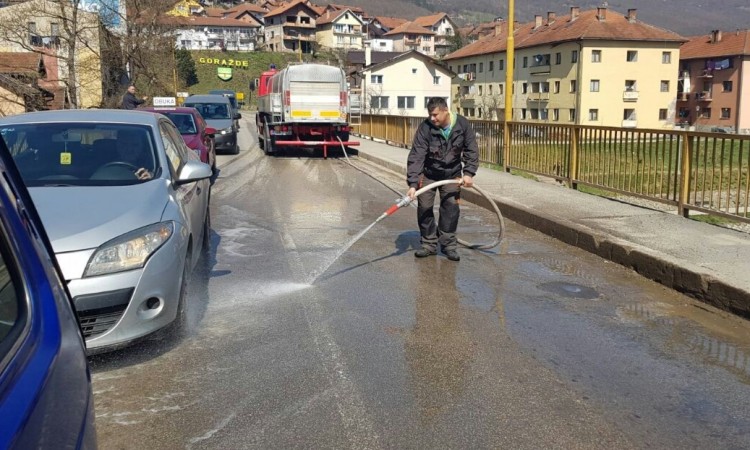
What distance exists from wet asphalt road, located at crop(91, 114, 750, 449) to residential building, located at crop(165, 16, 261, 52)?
419 ft

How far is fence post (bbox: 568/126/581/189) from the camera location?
12.9 metres

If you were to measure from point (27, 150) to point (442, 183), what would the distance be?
4.04 m

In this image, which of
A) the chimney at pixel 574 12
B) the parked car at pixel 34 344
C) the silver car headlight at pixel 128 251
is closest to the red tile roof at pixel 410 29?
the chimney at pixel 574 12

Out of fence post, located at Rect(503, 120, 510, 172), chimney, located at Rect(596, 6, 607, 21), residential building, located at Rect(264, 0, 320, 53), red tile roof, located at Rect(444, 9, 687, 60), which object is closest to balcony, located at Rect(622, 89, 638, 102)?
red tile roof, located at Rect(444, 9, 687, 60)

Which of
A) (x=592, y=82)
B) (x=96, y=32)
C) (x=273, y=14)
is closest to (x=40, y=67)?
(x=96, y=32)

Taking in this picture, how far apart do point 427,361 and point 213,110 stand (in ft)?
71.3

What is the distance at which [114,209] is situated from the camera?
4988 millimetres

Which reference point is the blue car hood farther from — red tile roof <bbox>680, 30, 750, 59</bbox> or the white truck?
red tile roof <bbox>680, 30, 750, 59</bbox>

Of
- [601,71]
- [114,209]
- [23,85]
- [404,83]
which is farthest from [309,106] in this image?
[404,83]

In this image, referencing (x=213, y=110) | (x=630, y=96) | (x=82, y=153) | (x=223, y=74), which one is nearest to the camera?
(x=82, y=153)

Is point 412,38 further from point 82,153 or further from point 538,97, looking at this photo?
point 82,153

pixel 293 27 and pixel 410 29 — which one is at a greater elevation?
pixel 410 29

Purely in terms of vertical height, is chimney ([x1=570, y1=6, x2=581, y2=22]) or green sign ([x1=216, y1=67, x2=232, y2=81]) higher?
chimney ([x1=570, y1=6, x2=581, y2=22])

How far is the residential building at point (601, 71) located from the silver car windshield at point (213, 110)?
48.2 m
